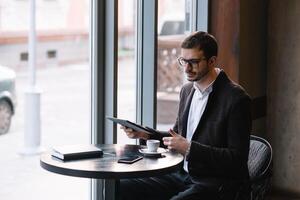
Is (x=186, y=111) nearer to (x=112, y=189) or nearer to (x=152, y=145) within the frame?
(x=152, y=145)

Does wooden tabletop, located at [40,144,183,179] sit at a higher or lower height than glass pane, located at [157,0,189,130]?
lower

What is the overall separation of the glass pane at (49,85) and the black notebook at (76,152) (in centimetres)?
47

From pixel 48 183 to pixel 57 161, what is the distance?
2.57 ft

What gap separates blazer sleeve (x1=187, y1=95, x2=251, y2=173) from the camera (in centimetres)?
272

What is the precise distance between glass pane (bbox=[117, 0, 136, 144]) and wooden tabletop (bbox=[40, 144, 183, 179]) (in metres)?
0.87

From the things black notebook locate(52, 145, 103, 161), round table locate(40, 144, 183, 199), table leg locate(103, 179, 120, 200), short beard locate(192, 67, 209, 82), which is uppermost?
short beard locate(192, 67, 209, 82)

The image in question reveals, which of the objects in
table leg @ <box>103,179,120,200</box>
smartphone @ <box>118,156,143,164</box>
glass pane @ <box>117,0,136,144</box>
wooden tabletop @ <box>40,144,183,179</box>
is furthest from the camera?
glass pane @ <box>117,0,136,144</box>

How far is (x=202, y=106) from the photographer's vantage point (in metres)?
2.95

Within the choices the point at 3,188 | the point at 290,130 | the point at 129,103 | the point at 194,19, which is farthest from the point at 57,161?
the point at 290,130

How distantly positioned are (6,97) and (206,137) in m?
1.06

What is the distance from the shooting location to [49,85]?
3248 mm

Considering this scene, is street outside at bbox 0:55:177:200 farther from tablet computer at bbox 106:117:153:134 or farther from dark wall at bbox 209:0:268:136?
dark wall at bbox 209:0:268:136

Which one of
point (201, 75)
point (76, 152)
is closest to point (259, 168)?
point (201, 75)

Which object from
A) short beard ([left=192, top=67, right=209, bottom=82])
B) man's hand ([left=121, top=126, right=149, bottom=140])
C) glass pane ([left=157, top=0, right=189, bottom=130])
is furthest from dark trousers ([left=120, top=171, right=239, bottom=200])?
glass pane ([left=157, top=0, right=189, bottom=130])
